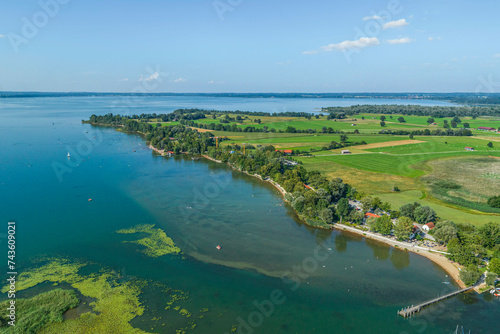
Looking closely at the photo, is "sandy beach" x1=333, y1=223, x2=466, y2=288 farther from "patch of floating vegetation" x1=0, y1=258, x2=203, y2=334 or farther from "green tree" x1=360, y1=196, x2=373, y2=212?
"patch of floating vegetation" x1=0, y1=258, x2=203, y2=334

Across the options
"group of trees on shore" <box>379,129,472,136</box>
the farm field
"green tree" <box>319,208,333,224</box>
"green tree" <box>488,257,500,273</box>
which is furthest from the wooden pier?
"group of trees on shore" <box>379,129,472,136</box>

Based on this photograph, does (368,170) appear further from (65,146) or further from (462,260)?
(65,146)

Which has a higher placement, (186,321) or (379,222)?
(379,222)

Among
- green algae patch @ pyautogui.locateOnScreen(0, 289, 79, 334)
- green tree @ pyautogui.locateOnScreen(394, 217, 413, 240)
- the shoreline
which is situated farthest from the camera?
green tree @ pyautogui.locateOnScreen(394, 217, 413, 240)

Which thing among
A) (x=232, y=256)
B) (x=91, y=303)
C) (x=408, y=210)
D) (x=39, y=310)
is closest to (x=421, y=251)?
(x=408, y=210)

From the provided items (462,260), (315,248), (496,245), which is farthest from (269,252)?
(496,245)

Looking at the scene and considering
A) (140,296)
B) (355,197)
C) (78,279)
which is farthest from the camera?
(355,197)

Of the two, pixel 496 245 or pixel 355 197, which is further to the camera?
pixel 355 197

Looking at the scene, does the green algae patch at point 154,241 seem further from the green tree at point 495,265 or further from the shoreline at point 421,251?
the green tree at point 495,265
